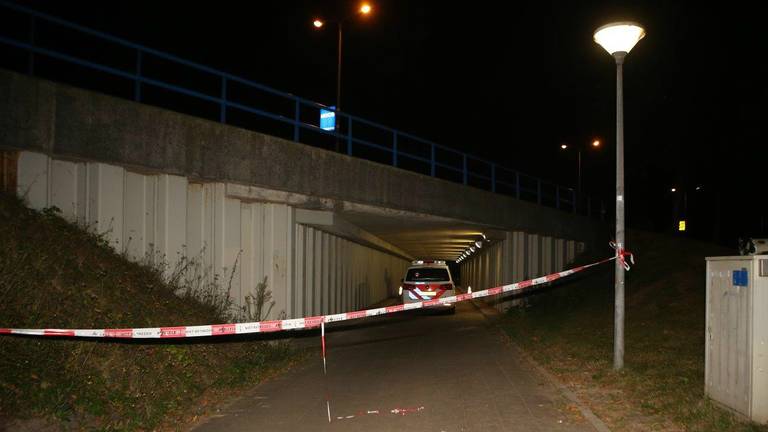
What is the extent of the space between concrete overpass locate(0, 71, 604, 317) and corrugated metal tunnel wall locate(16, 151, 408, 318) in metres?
0.02

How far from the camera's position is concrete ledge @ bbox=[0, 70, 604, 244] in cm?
952

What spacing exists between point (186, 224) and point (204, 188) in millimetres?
858

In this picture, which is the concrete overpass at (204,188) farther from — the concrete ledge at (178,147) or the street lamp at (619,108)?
the street lamp at (619,108)

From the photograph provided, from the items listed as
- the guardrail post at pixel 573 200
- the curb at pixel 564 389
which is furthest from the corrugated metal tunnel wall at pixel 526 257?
the curb at pixel 564 389

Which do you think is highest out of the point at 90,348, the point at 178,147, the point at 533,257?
the point at 178,147

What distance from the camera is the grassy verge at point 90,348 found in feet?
21.9

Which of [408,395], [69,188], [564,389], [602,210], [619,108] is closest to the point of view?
[408,395]

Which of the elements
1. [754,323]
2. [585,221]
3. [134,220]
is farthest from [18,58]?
[585,221]

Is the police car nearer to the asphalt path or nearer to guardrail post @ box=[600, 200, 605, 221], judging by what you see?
the asphalt path

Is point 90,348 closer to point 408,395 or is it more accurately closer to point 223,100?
point 408,395

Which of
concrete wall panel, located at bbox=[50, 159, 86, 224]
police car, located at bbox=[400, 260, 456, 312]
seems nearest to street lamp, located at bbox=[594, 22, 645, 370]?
concrete wall panel, located at bbox=[50, 159, 86, 224]

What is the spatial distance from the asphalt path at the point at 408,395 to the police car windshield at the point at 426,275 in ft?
24.6

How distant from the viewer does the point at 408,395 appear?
8.59m

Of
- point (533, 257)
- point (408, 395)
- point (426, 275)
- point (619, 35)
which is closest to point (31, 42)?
point (408, 395)
